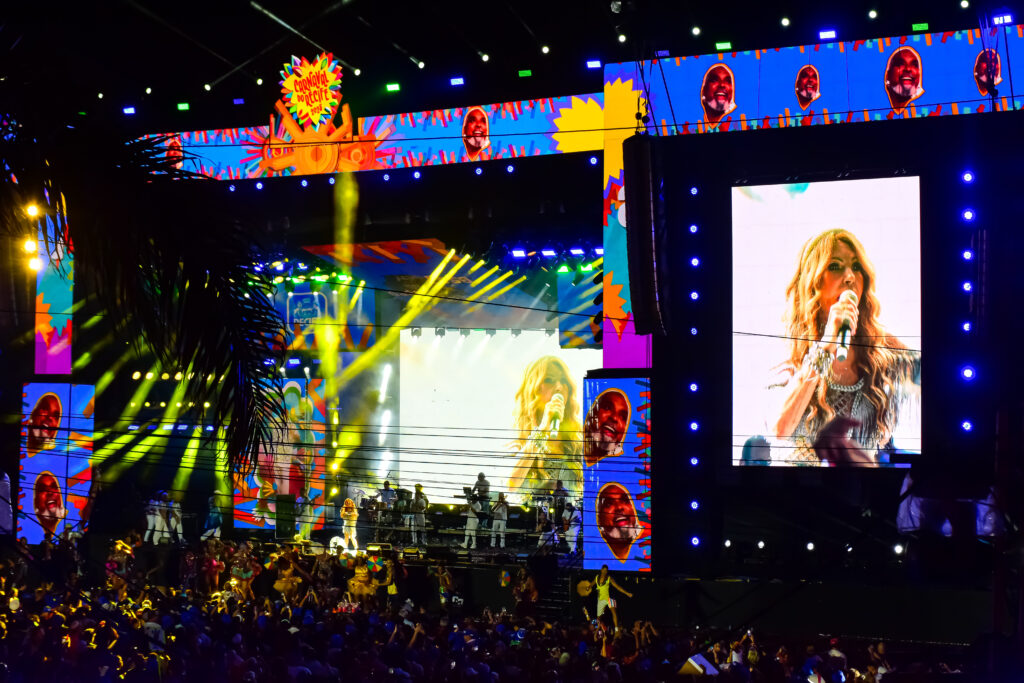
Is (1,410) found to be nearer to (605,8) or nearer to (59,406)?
(59,406)

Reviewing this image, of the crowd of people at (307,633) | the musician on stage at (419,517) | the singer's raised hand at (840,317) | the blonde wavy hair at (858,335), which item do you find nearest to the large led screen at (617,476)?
the crowd of people at (307,633)

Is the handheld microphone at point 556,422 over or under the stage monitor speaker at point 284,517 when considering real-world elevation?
over

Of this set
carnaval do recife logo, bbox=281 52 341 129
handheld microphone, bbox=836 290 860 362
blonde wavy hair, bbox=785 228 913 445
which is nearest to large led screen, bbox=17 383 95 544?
carnaval do recife logo, bbox=281 52 341 129

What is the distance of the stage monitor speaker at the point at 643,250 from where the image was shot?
1420 cm

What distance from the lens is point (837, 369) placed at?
1495 centimetres

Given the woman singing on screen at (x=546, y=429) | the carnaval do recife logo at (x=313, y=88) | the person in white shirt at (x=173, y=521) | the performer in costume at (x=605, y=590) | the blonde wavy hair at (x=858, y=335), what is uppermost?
the carnaval do recife logo at (x=313, y=88)

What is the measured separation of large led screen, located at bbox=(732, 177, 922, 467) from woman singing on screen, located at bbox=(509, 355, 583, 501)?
6003 millimetres

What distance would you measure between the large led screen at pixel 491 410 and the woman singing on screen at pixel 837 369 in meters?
6.21

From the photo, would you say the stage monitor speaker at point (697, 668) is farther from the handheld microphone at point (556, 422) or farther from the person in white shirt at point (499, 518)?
the handheld microphone at point (556, 422)

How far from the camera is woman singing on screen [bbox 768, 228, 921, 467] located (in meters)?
14.7

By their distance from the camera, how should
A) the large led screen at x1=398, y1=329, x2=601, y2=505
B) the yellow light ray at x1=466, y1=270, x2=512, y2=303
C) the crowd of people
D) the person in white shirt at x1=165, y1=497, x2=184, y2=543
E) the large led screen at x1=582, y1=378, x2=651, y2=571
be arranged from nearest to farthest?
1. the crowd of people
2. the large led screen at x1=582, y1=378, x2=651, y2=571
3. the person in white shirt at x1=165, y1=497, x2=184, y2=543
4. the large led screen at x1=398, y1=329, x2=601, y2=505
5. the yellow light ray at x1=466, y1=270, x2=512, y2=303

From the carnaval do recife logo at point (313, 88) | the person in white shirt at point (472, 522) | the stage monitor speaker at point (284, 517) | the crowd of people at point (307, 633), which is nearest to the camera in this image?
the crowd of people at point (307, 633)

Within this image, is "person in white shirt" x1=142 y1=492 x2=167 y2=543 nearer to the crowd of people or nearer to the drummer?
the crowd of people

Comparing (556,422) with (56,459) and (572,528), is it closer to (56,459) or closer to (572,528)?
(572,528)
